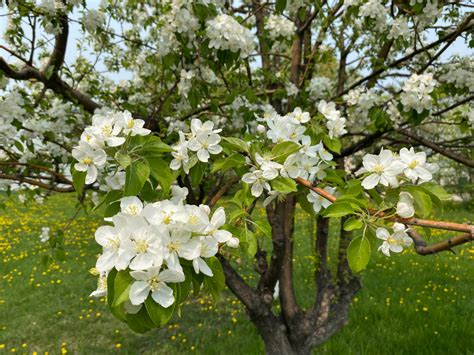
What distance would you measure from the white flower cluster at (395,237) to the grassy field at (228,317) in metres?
2.41

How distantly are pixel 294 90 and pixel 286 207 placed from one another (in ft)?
2.68

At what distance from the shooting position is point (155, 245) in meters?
0.76

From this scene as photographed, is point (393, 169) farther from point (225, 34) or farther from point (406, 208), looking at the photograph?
point (225, 34)

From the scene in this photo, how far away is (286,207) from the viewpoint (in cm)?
279

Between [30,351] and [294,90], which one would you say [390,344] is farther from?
[30,351]

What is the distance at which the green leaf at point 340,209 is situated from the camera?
94cm

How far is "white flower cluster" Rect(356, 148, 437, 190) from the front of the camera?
1029 mm

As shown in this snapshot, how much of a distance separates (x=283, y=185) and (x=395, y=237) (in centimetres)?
31

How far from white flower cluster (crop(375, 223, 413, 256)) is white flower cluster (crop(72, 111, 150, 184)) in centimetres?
63

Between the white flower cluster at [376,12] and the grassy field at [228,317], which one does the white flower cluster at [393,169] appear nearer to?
the white flower cluster at [376,12]

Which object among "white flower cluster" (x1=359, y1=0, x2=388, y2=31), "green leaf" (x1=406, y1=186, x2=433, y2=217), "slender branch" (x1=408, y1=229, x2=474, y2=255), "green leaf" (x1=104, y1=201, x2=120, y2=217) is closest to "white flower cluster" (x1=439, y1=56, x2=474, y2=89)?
"white flower cluster" (x1=359, y1=0, x2=388, y2=31)

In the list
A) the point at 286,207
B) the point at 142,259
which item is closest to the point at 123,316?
the point at 142,259

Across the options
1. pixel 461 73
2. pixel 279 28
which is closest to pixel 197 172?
pixel 279 28

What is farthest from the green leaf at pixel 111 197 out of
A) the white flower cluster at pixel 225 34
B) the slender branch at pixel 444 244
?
the white flower cluster at pixel 225 34
